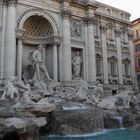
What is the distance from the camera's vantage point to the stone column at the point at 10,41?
17.0 meters

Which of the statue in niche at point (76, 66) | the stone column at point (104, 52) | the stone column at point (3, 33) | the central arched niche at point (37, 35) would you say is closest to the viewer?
the stone column at point (3, 33)

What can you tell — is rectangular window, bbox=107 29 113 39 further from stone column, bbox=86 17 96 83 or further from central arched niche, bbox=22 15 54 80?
central arched niche, bbox=22 15 54 80

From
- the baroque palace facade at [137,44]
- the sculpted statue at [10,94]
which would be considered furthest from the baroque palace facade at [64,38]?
the baroque palace facade at [137,44]

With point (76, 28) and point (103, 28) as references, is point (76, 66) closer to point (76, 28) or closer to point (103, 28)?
point (76, 28)

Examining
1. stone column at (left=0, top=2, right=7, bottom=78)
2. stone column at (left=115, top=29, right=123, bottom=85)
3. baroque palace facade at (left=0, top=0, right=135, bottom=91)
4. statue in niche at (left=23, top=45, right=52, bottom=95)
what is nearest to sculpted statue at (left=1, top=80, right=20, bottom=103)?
baroque palace facade at (left=0, top=0, right=135, bottom=91)

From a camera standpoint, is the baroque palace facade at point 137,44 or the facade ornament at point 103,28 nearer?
the facade ornament at point 103,28

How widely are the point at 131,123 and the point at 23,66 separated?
1000cm

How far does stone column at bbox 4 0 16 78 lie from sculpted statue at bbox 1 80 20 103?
2.71 m

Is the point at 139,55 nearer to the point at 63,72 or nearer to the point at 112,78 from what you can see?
the point at 112,78

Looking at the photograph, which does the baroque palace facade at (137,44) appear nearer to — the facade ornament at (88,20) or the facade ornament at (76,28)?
the facade ornament at (88,20)

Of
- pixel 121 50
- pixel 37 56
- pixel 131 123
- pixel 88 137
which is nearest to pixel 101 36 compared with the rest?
pixel 121 50

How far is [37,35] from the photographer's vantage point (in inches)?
828

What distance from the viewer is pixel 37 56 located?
18.5m

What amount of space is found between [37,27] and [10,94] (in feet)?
29.6
